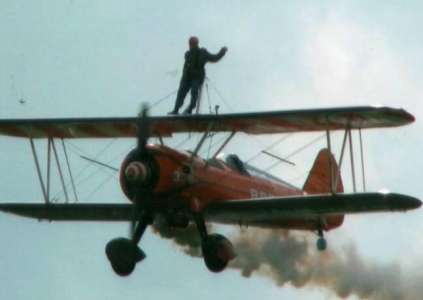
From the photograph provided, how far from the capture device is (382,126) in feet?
118

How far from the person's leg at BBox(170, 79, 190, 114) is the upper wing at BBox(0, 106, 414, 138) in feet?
0.74

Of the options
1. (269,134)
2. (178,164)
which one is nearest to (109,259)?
(178,164)

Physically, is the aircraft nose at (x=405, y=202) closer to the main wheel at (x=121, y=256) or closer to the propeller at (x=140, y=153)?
the propeller at (x=140, y=153)

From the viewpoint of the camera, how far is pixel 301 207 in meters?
35.1

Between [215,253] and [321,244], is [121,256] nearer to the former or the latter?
[215,253]

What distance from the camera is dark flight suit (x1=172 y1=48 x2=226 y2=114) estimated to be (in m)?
36.2

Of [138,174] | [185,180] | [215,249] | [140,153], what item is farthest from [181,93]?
[215,249]

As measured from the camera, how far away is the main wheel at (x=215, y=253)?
3472 centimetres

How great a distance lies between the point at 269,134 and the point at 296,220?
158 cm

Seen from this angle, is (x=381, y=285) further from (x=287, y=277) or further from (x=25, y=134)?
(x=25, y=134)

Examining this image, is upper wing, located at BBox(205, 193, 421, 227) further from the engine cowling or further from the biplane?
the engine cowling

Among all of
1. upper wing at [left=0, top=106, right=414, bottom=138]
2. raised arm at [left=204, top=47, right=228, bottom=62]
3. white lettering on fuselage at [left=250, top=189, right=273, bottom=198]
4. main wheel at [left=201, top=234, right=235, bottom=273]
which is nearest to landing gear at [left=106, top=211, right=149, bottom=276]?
main wheel at [left=201, top=234, right=235, bottom=273]

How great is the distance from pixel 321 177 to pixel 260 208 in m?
4.68

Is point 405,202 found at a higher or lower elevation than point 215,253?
higher
